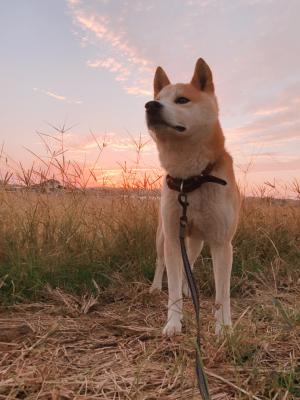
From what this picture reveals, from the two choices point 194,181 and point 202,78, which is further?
point 202,78

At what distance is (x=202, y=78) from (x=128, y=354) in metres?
1.90

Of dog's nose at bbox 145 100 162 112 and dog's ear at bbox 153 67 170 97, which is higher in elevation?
dog's ear at bbox 153 67 170 97

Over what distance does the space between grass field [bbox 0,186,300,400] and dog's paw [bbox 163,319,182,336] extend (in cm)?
6

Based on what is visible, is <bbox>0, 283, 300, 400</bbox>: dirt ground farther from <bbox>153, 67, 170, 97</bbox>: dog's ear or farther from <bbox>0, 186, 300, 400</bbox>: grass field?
<bbox>153, 67, 170, 97</bbox>: dog's ear

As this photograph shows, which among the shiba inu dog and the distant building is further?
the distant building

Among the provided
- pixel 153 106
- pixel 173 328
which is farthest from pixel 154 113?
pixel 173 328

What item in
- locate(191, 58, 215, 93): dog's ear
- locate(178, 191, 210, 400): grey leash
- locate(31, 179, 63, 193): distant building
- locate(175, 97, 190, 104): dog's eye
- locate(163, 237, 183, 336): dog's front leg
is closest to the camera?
locate(178, 191, 210, 400): grey leash

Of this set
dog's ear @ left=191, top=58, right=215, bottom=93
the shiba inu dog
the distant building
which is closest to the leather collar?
the shiba inu dog

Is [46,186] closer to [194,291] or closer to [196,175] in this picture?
[196,175]

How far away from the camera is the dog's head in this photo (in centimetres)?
237

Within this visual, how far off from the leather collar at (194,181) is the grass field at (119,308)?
79cm

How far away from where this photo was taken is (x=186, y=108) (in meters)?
2.53

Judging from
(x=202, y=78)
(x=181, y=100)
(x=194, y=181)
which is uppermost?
(x=202, y=78)

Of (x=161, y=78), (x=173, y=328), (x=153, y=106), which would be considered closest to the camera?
(x=173, y=328)
